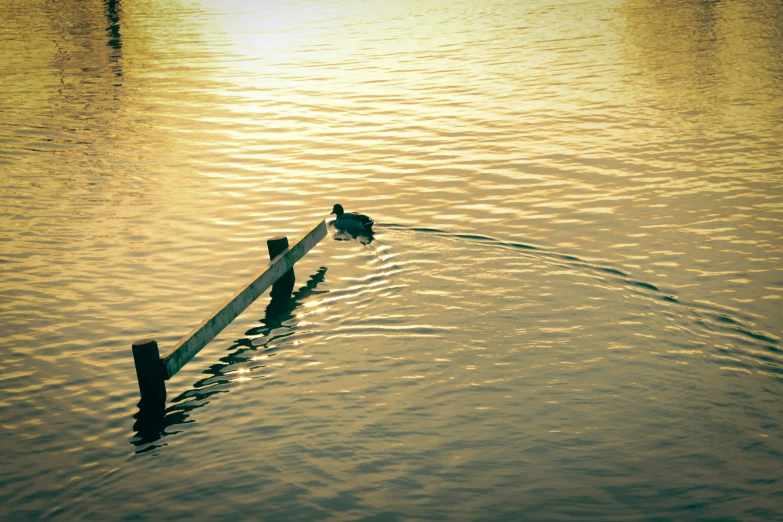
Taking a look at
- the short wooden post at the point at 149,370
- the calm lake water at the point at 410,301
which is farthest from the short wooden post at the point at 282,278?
the short wooden post at the point at 149,370

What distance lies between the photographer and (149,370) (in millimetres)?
8500

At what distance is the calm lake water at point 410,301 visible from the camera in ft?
24.9

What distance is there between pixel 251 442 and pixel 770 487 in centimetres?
487

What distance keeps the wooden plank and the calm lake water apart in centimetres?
51

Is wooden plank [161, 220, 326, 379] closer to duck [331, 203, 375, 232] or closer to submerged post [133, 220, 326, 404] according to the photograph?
submerged post [133, 220, 326, 404]

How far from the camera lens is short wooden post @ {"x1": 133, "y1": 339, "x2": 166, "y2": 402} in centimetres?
839

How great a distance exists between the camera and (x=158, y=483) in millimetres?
7586

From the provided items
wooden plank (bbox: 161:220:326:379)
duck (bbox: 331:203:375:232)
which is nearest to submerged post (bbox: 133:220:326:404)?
wooden plank (bbox: 161:220:326:379)

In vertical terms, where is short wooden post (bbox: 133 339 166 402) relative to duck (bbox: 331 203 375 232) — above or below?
below

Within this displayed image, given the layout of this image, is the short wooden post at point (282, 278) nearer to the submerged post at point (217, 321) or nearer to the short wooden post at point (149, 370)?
the submerged post at point (217, 321)

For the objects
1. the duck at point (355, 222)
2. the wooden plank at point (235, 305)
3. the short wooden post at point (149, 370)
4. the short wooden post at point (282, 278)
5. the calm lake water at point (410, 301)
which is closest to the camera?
the calm lake water at point (410, 301)

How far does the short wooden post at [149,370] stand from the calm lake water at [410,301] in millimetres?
292

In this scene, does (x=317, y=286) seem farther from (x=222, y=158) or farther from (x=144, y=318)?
(x=222, y=158)

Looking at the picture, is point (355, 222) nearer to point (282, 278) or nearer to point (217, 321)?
point (282, 278)
